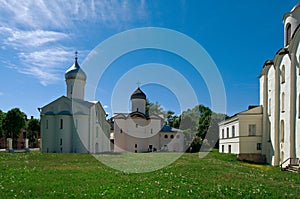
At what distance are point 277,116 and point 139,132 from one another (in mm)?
35775

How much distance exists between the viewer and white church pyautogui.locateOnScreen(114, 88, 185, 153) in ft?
189

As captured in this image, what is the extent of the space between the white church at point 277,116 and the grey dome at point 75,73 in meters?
24.6

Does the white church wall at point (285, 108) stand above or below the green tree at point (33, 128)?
above

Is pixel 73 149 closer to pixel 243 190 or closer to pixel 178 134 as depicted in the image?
pixel 178 134

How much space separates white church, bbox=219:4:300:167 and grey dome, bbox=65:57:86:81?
24.6m

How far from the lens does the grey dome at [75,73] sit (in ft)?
153

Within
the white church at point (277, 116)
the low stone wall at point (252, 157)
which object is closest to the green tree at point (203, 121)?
the white church at point (277, 116)

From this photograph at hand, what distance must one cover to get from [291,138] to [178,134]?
4131cm

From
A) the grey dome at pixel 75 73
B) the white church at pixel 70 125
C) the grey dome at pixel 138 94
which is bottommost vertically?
the white church at pixel 70 125

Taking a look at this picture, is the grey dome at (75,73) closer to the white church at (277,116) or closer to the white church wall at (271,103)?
the white church at (277,116)

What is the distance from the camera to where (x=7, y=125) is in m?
61.8

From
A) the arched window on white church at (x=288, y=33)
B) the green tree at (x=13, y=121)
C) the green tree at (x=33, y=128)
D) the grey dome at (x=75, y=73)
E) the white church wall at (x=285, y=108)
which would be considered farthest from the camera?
the green tree at (x=33, y=128)

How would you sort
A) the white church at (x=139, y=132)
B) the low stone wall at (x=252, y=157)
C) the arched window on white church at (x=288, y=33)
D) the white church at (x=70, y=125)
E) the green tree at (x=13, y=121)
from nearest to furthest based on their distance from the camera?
the arched window on white church at (x=288, y=33), the low stone wall at (x=252, y=157), the white church at (x=70, y=125), the white church at (x=139, y=132), the green tree at (x=13, y=121)

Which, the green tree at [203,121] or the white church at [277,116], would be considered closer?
the white church at [277,116]
